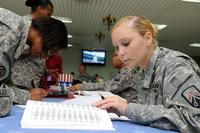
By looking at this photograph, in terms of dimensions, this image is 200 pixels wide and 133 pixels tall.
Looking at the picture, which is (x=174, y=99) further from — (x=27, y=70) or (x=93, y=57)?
(x=93, y=57)

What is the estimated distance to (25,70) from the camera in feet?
6.42

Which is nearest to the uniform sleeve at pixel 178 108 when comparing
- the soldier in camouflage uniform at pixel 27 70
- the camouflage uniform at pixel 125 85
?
the soldier in camouflage uniform at pixel 27 70

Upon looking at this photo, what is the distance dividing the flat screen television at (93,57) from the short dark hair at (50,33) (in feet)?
39.3

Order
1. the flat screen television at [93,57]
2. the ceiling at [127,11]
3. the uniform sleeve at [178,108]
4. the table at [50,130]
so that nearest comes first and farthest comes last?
the table at [50,130] → the uniform sleeve at [178,108] → the ceiling at [127,11] → the flat screen television at [93,57]

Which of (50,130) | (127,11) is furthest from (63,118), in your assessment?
(127,11)

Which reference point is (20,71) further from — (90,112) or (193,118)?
(193,118)

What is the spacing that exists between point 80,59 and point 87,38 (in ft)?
11.0

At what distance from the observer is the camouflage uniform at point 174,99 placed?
39.4 inches

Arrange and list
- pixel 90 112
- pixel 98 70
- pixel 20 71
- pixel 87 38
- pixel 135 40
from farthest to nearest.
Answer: pixel 98 70, pixel 87 38, pixel 20 71, pixel 135 40, pixel 90 112

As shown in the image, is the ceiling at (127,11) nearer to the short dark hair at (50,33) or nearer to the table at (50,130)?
the short dark hair at (50,33)

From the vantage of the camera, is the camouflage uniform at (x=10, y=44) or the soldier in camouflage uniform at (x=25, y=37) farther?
the soldier in camouflage uniform at (x=25, y=37)

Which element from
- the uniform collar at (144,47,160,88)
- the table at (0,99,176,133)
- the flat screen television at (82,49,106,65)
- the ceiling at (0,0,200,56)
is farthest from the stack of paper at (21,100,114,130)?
the flat screen television at (82,49,106,65)

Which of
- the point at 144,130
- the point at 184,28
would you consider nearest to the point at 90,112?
the point at 144,130

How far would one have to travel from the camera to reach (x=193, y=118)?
100cm
